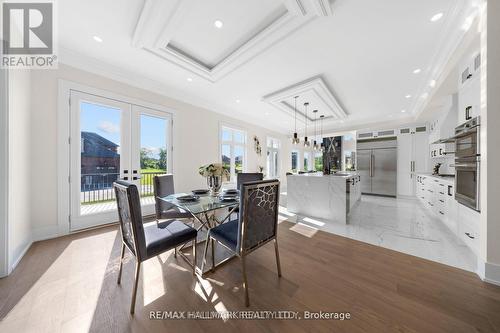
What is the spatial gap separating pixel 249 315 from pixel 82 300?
55.0 inches

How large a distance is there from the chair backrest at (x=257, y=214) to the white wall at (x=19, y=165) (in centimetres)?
243

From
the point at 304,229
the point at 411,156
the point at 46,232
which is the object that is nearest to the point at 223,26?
the point at 304,229

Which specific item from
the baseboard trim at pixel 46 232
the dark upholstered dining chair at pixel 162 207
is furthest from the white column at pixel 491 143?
the baseboard trim at pixel 46 232

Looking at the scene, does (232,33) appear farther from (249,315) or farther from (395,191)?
(395,191)

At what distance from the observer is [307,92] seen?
12.4ft

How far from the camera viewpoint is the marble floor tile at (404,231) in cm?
219

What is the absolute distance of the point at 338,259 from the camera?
6.84 ft

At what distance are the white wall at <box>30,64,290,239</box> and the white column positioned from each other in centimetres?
450

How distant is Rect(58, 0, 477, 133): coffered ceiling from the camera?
6.12 ft

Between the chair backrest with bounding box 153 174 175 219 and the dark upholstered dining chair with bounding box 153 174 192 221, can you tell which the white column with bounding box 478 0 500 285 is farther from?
the chair backrest with bounding box 153 174 175 219

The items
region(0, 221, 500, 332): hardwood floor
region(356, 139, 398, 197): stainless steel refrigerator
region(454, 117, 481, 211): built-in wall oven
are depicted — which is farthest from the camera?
region(356, 139, 398, 197): stainless steel refrigerator

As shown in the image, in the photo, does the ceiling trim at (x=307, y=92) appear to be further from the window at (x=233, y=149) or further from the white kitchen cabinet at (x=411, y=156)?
the white kitchen cabinet at (x=411, y=156)

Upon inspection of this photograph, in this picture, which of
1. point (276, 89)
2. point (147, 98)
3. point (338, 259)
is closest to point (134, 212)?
point (338, 259)

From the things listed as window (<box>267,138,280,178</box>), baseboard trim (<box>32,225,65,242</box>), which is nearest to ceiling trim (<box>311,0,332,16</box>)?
baseboard trim (<box>32,225,65,242</box>)
